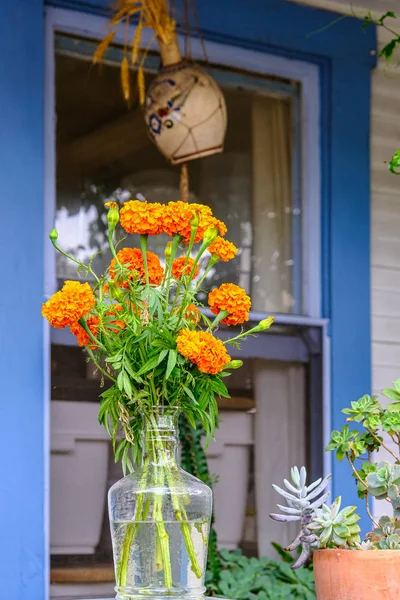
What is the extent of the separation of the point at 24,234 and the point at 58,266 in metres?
0.19

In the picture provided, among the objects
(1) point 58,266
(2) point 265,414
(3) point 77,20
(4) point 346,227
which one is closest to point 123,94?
(3) point 77,20

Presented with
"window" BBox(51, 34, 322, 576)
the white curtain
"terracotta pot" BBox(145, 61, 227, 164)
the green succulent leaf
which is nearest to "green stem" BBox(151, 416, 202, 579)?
the green succulent leaf

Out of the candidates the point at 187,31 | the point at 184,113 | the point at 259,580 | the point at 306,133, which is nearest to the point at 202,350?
the point at 184,113

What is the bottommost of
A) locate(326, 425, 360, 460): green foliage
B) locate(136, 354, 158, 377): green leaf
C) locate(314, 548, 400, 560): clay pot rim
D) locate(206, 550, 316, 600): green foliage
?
locate(206, 550, 316, 600): green foliage

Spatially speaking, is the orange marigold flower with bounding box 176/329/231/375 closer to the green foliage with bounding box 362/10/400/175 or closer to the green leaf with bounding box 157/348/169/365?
the green leaf with bounding box 157/348/169/365

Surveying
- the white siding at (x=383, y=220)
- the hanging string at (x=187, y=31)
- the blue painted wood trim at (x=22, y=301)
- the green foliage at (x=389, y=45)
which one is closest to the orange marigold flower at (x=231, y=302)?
the green foliage at (x=389, y=45)

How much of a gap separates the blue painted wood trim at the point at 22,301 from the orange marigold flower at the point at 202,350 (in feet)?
3.77

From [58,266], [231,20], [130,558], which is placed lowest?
[130,558]

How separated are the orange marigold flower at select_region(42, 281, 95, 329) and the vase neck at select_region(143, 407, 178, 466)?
0.19m

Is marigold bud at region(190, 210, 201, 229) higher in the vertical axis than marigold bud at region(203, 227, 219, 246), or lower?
higher

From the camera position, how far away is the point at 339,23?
3.20 meters

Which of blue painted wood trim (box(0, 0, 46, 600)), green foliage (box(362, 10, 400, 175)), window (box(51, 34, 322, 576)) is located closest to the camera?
green foliage (box(362, 10, 400, 175))

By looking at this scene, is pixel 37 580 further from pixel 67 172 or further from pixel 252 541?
pixel 67 172

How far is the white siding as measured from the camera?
3.21 m
